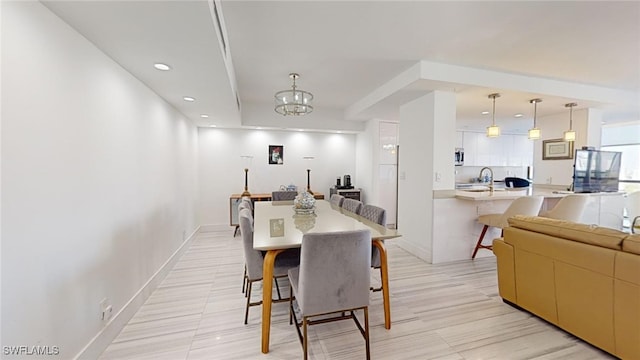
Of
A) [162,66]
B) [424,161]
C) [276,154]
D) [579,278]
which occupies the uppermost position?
[162,66]

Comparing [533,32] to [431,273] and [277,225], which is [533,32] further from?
[277,225]

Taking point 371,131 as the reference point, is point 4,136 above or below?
below

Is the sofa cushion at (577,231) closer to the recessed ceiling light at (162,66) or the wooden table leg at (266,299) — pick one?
the wooden table leg at (266,299)

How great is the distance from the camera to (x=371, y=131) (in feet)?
17.2

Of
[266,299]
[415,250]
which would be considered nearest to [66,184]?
[266,299]

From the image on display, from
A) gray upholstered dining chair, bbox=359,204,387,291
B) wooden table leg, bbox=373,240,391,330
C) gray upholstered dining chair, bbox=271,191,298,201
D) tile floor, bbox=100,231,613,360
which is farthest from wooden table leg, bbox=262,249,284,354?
gray upholstered dining chair, bbox=271,191,298,201

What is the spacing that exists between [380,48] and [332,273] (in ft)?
7.44

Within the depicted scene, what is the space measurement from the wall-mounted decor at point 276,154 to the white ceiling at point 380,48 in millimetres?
1470

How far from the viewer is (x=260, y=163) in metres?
5.45

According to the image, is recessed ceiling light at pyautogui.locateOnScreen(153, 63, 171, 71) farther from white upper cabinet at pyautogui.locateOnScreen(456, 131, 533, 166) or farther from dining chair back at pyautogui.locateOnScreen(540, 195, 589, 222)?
white upper cabinet at pyautogui.locateOnScreen(456, 131, 533, 166)

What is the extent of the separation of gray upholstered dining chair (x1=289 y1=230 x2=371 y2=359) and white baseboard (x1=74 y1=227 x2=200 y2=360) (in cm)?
142

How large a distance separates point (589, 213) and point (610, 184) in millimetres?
567

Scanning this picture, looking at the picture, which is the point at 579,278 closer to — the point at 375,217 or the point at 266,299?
the point at 375,217

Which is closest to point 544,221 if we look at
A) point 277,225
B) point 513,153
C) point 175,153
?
point 277,225
